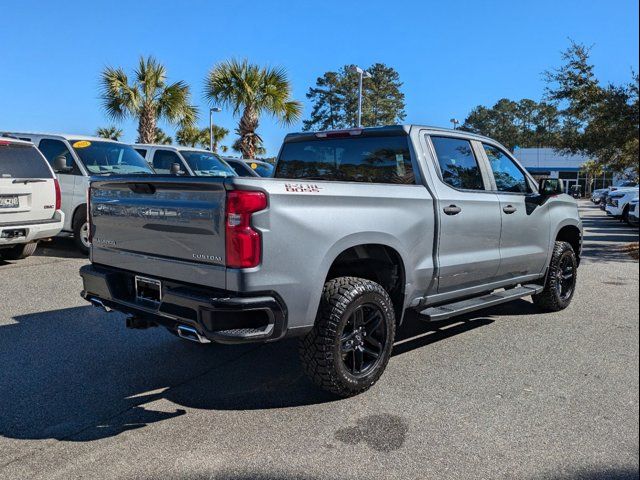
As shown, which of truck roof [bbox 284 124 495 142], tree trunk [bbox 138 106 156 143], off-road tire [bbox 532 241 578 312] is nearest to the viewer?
truck roof [bbox 284 124 495 142]

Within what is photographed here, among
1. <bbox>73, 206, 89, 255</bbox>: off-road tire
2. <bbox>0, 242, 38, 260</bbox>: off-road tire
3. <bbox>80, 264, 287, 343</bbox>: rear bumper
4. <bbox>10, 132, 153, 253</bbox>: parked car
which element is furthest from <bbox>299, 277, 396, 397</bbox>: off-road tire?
<bbox>73, 206, 89, 255</bbox>: off-road tire

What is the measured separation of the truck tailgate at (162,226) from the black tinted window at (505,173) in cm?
317

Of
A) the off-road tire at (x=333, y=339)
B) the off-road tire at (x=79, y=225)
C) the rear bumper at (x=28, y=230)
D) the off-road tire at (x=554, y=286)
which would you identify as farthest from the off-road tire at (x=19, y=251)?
the off-road tire at (x=554, y=286)

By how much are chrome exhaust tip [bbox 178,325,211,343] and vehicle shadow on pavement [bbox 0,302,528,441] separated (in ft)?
1.96

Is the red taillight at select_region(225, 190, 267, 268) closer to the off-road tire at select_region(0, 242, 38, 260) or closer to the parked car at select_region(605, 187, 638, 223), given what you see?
the off-road tire at select_region(0, 242, 38, 260)

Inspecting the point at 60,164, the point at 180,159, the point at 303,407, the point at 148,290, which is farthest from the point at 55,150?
the point at 303,407

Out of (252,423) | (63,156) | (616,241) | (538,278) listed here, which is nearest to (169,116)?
(63,156)

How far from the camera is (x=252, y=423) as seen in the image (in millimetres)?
3410

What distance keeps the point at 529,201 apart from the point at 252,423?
3.60 meters

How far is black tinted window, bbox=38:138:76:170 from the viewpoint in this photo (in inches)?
368

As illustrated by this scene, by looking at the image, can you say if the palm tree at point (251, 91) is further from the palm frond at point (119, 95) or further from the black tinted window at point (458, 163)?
the black tinted window at point (458, 163)

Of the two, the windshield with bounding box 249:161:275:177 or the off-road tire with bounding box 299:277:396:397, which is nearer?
the off-road tire with bounding box 299:277:396:397

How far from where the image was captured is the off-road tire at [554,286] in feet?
19.6

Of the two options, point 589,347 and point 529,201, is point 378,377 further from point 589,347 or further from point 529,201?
point 529,201
